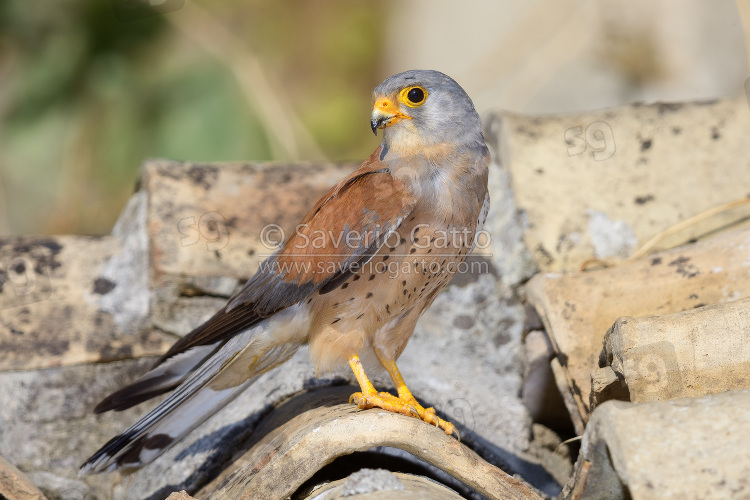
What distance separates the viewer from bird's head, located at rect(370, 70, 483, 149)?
2.31 meters

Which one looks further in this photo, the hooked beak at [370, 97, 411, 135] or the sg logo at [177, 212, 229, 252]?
the sg logo at [177, 212, 229, 252]

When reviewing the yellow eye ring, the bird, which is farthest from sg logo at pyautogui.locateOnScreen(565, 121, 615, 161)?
the yellow eye ring

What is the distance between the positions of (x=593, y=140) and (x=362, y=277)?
1.57 metres

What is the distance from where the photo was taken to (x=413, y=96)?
232 cm

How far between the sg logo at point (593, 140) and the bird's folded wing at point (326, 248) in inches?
A: 49.2

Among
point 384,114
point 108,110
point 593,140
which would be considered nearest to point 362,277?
point 384,114

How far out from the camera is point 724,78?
552 centimetres

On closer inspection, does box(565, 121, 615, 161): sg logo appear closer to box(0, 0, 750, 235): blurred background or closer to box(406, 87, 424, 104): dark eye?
box(406, 87, 424, 104): dark eye

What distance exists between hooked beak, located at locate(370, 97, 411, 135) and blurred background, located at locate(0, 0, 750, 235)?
316 centimetres

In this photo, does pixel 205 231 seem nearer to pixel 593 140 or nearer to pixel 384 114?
pixel 384 114

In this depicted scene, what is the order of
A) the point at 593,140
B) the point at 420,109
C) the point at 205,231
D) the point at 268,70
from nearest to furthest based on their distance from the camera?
the point at 420,109
the point at 205,231
the point at 593,140
the point at 268,70

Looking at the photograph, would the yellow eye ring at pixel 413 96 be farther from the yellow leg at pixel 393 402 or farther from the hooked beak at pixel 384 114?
the yellow leg at pixel 393 402

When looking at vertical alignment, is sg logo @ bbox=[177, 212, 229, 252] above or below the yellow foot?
above

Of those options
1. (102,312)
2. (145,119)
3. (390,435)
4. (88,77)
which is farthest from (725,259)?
(88,77)
